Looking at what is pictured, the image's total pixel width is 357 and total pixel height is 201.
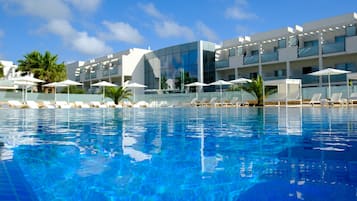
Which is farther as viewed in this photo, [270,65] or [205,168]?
[270,65]

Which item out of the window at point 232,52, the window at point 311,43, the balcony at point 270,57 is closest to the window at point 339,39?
the window at point 311,43

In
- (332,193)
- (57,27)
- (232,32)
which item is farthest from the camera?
(57,27)

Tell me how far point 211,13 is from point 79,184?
28.8 metres

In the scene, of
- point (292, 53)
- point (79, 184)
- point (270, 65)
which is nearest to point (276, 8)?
point (292, 53)

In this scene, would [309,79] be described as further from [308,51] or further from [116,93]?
[116,93]

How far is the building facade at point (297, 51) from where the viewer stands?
27.0m

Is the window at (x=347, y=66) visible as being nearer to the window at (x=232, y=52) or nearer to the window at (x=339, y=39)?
the window at (x=339, y=39)

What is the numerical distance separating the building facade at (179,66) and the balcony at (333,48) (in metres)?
12.2

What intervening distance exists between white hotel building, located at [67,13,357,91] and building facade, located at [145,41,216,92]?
0.52ft

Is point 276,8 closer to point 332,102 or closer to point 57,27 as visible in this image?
point 332,102

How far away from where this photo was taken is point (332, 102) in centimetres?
2114

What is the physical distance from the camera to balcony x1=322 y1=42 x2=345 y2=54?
26.6m

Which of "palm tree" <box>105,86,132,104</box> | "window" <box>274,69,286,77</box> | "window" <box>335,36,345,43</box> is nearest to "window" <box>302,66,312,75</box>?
"window" <box>274,69,286,77</box>

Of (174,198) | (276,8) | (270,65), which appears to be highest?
(276,8)
